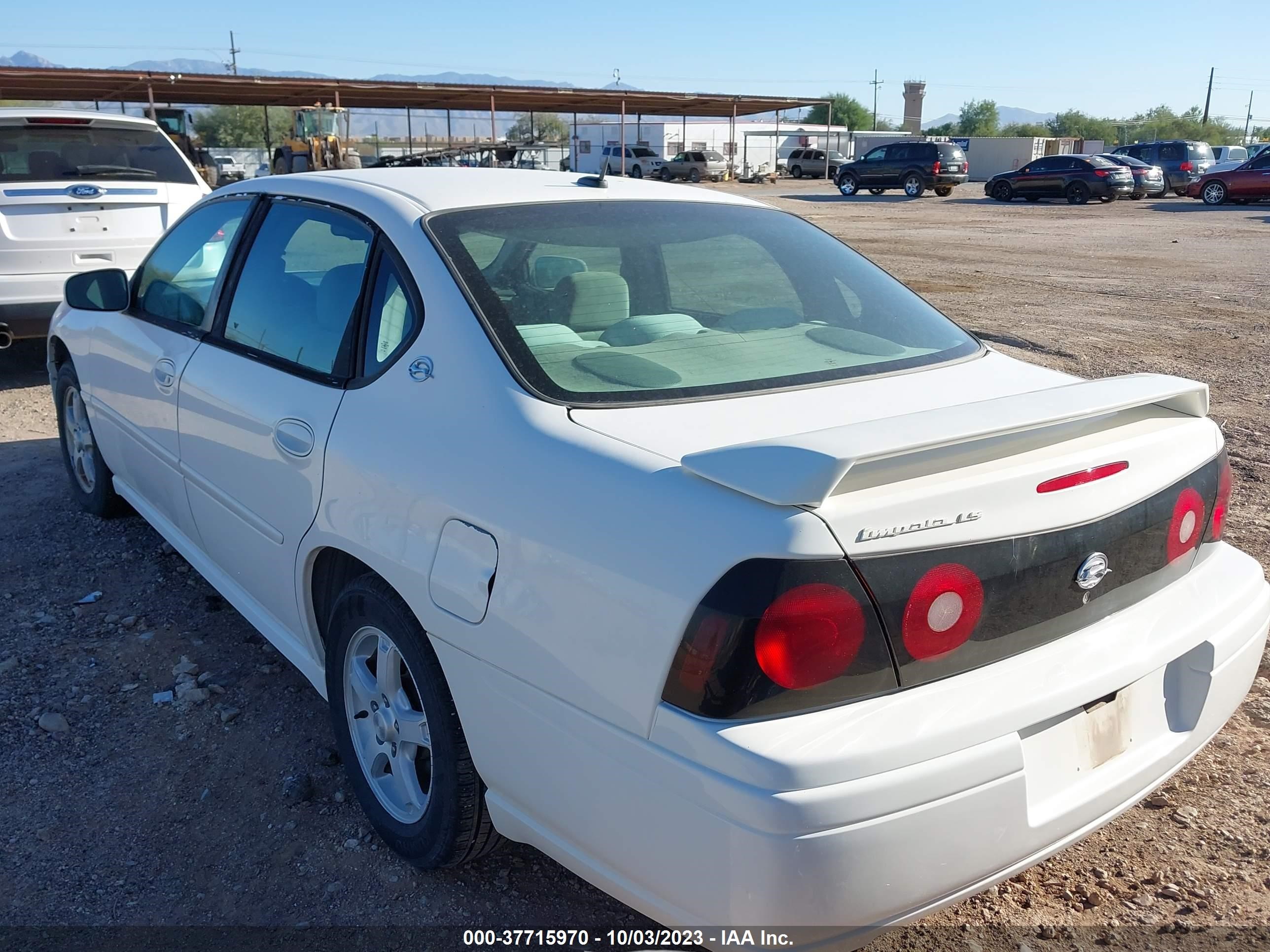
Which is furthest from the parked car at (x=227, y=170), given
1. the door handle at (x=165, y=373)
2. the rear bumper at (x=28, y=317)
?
the door handle at (x=165, y=373)

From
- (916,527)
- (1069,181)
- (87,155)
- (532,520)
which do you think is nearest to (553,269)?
(532,520)

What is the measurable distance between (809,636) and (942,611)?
0.27 meters

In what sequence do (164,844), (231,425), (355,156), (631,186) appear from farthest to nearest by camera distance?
(355,156) < (631,186) < (231,425) < (164,844)

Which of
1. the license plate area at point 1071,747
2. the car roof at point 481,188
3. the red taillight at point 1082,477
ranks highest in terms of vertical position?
the car roof at point 481,188

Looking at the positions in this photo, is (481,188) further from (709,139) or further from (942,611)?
(709,139)

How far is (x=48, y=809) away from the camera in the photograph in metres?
2.89

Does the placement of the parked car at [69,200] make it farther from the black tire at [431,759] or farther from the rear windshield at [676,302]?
the black tire at [431,759]

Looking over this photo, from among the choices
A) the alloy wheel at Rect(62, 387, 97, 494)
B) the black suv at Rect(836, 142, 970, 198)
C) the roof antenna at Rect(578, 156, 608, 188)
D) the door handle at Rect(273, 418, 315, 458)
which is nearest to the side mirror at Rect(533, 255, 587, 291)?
the roof antenna at Rect(578, 156, 608, 188)

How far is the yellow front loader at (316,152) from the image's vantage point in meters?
30.7

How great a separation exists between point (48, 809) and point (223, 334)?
1470 mm

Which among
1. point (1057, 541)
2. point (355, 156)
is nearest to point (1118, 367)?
point (1057, 541)

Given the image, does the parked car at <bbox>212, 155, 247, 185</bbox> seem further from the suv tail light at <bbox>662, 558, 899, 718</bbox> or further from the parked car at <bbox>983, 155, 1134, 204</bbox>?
the suv tail light at <bbox>662, 558, 899, 718</bbox>

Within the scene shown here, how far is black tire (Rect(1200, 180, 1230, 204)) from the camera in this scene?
92.4ft

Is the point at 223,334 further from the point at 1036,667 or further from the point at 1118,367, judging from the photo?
the point at 1118,367
